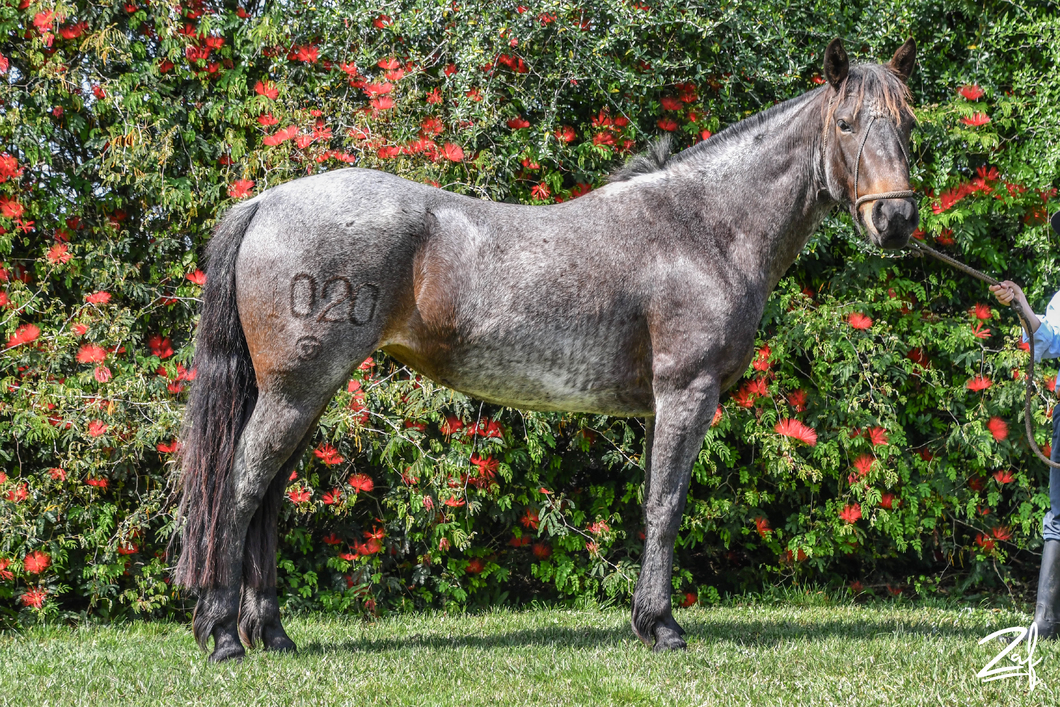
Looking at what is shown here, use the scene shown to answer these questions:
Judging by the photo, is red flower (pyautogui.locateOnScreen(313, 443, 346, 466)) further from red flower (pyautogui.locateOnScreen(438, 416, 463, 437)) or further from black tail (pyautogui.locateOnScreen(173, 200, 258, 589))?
black tail (pyautogui.locateOnScreen(173, 200, 258, 589))

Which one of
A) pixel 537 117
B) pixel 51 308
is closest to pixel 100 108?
pixel 51 308

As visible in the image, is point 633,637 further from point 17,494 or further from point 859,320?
point 17,494

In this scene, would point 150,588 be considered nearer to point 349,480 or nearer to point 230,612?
point 349,480

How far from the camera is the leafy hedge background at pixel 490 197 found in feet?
16.1

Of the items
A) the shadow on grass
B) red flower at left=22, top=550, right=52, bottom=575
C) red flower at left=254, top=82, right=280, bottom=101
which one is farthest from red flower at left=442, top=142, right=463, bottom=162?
red flower at left=22, top=550, right=52, bottom=575

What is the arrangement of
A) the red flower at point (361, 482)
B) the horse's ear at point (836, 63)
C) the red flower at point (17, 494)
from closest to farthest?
the horse's ear at point (836, 63)
the red flower at point (17, 494)
the red flower at point (361, 482)

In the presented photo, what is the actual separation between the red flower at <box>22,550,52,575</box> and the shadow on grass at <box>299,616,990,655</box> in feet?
5.40

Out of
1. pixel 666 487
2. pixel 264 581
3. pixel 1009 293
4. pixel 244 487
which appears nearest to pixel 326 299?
pixel 244 487

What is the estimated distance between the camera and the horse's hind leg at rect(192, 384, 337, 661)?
3.49 metres

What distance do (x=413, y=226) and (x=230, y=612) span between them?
1.74 metres

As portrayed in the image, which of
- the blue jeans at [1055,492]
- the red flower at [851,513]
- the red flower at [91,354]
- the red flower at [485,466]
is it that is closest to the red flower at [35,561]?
the red flower at [91,354]

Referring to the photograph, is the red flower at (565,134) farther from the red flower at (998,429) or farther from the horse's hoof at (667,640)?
the red flower at (998,429)

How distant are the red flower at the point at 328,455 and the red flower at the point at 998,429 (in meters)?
3.85

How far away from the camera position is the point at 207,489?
351 centimetres
